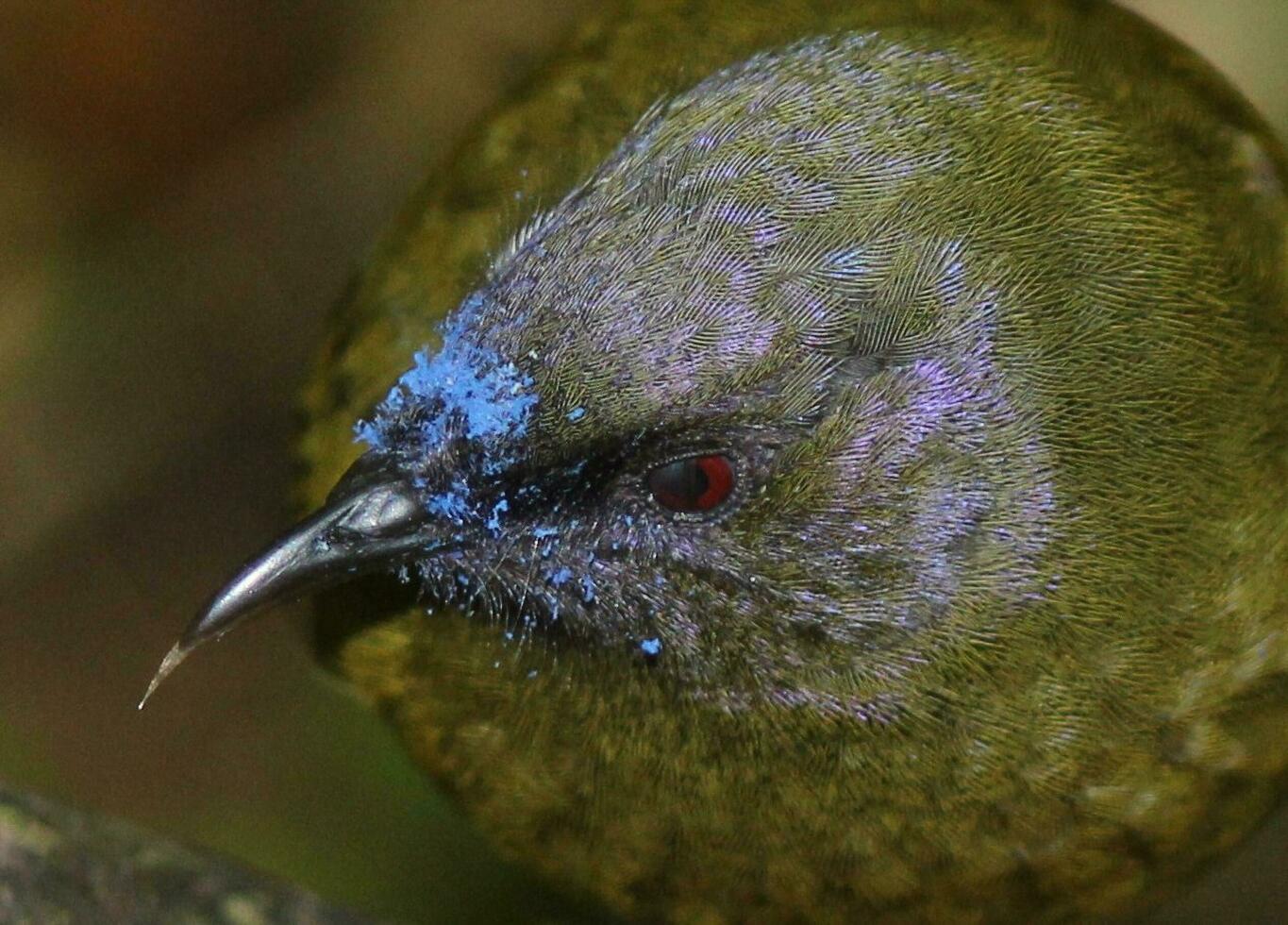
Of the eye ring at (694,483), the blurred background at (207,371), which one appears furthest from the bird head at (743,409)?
the blurred background at (207,371)

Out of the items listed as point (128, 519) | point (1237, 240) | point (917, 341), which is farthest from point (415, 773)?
point (1237, 240)

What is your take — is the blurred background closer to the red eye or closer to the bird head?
the bird head

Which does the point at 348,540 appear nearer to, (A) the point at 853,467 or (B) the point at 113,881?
(A) the point at 853,467

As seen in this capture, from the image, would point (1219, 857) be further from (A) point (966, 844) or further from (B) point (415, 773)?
(B) point (415, 773)

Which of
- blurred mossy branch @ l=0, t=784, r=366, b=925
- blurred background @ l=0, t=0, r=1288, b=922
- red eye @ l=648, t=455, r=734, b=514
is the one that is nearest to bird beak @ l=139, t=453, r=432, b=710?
red eye @ l=648, t=455, r=734, b=514

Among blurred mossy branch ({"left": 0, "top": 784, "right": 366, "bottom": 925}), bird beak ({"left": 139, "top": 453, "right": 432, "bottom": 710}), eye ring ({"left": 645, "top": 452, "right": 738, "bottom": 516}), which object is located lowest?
blurred mossy branch ({"left": 0, "top": 784, "right": 366, "bottom": 925})

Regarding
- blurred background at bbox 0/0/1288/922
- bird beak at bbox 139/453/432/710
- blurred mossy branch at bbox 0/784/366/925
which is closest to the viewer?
bird beak at bbox 139/453/432/710

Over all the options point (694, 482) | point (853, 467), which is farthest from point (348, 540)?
point (853, 467)
